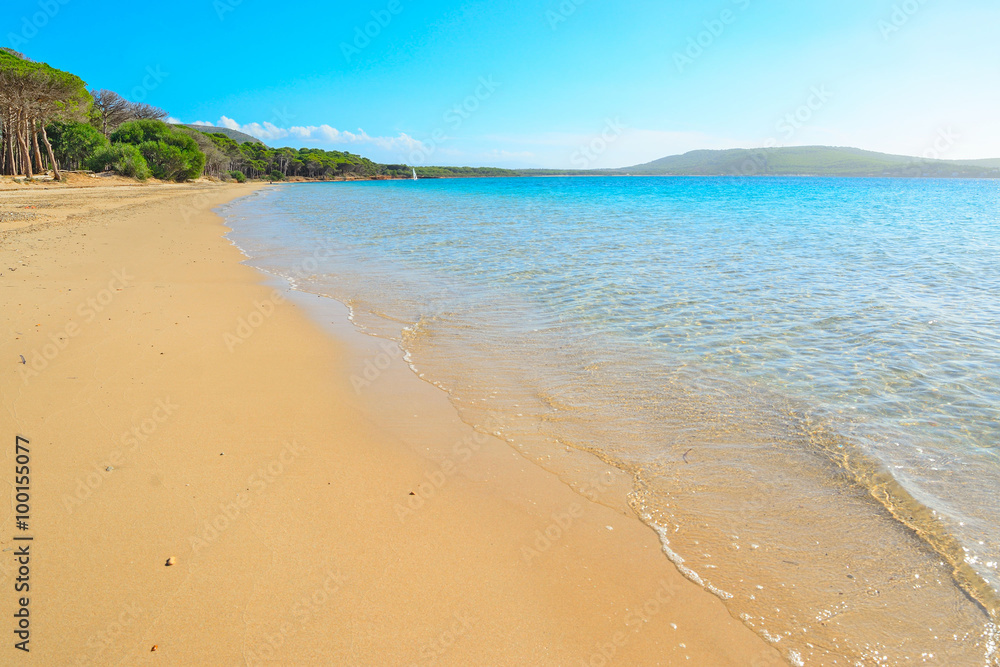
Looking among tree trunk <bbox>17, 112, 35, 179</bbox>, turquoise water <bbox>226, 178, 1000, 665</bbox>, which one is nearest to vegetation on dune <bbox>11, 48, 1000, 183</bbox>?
tree trunk <bbox>17, 112, 35, 179</bbox>

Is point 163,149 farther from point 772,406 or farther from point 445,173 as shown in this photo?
point 445,173

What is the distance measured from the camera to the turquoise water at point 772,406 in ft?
8.77

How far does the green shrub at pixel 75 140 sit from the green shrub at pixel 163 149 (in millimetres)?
5577

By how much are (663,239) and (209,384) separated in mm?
14600

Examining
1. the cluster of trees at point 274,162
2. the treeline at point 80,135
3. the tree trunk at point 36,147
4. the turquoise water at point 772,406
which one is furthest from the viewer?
the cluster of trees at point 274,162

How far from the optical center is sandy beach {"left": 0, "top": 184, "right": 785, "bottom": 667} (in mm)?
2281

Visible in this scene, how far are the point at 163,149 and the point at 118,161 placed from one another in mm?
9136

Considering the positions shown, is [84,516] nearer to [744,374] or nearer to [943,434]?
[744,374]

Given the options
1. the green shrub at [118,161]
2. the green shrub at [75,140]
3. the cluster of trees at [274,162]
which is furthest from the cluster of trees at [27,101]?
the cluster of trees at [274,162]

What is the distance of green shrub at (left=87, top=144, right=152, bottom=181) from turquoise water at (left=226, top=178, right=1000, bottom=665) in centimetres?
4570

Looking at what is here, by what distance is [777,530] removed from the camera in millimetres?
3131

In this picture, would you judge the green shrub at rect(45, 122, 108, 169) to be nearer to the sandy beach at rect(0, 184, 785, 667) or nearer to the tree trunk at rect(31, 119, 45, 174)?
the tree trunk at rect(31, 119, 45, 174)

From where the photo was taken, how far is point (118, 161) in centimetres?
4506

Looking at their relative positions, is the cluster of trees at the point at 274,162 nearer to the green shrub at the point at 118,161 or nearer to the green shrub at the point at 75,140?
the green shrub at the point at 75,140
